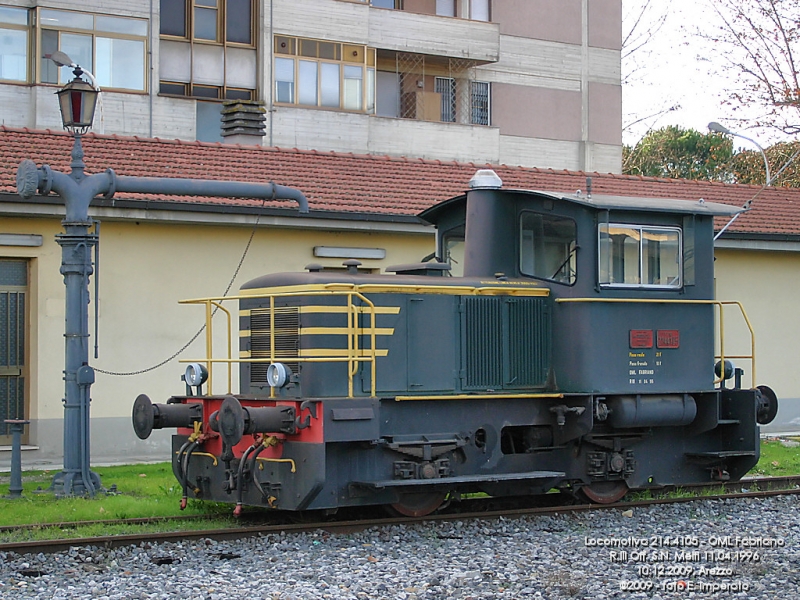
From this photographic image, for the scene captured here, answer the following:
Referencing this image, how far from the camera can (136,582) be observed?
7.60 meters

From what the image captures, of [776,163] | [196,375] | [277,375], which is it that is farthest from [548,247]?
[776,163]

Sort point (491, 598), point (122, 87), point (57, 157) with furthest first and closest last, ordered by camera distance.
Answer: point (122, 87) < point (57, 157) < point (491, 598)

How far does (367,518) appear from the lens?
34.2ft

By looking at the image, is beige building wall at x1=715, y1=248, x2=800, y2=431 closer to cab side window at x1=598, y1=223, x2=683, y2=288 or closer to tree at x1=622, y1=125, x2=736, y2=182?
cab side window at x1=598, y1=223, x2=683, y2=288

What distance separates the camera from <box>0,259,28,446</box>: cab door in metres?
15.1

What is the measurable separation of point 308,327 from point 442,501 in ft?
7.03

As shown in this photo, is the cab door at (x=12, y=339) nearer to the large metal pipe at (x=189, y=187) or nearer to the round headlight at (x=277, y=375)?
the large metal pipe at (x=189, y=187)

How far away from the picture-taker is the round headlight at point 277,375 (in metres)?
9.73

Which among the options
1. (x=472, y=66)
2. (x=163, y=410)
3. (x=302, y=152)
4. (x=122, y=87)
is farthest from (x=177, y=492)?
(x=472, y=66)

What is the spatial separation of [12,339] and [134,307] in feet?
5.60

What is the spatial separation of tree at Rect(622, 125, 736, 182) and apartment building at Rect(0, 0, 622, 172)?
46.1 feet

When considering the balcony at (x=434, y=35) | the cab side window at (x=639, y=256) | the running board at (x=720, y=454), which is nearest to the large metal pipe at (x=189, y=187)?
the cab side window at (x=639, y=256)

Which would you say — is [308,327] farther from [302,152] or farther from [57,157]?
[302,152]

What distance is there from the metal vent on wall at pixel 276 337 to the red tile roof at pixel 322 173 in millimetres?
5016
